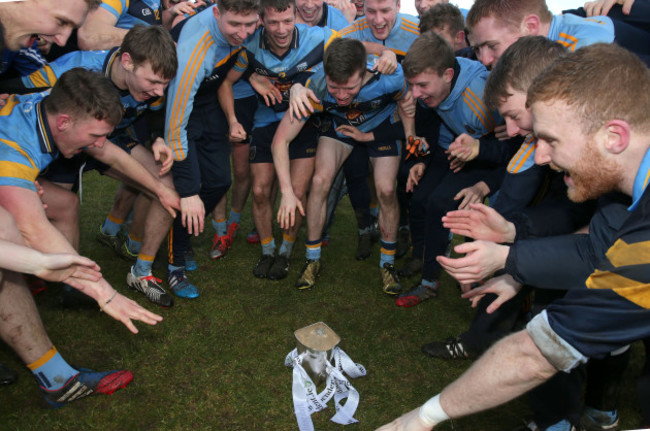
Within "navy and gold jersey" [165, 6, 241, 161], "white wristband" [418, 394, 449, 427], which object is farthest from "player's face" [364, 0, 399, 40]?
"white wristband" [418, 394, 449, 427]

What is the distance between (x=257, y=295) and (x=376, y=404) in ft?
4.77

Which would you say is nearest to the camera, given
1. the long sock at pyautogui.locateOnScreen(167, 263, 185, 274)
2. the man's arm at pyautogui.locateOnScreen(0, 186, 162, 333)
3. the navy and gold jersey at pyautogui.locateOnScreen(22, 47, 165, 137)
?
the man's arm at pyautogui.locateOnScreen(0, 186, 162, 333)

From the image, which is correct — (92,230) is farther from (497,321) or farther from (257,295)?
(497,321)

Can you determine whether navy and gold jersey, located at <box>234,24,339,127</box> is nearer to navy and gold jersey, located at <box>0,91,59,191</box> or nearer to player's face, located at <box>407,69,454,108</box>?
player's face, located at <box>407,69,454,108</box>

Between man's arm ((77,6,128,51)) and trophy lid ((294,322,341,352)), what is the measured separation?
8.55ft

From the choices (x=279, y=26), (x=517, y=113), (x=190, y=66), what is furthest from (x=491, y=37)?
(x=190, y=66)

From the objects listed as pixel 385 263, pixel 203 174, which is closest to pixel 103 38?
pixel 203 174

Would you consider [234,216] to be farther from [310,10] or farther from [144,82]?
[310,10]

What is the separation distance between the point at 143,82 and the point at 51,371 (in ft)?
6.20

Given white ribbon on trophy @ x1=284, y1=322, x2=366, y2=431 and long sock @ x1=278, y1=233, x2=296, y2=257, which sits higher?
white ribbon on trophy @ x1=284, y1=322, x2=366, y2=431

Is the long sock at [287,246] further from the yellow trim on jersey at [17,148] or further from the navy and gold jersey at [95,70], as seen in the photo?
the yellow trim on jersey at [17,148]

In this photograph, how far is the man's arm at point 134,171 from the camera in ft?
11.7

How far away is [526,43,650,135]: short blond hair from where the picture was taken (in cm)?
182

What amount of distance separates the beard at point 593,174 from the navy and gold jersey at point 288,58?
2709 millimetres
